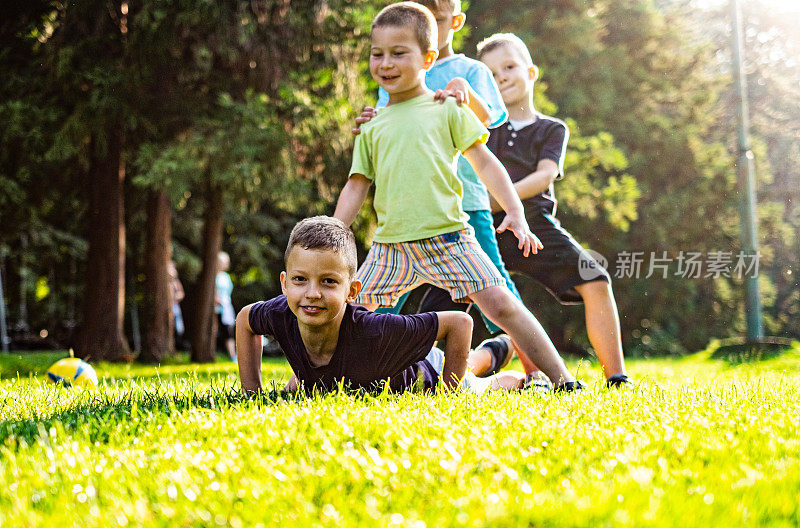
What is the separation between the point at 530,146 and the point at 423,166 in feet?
5.28

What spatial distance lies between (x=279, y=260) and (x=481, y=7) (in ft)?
27.6

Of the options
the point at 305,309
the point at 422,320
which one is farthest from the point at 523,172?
the point at 305,309

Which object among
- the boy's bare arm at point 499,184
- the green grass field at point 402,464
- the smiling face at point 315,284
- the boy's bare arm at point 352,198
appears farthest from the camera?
the boy's bare arm at point 352,198

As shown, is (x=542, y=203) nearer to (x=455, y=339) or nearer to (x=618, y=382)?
(x=618, y=382)

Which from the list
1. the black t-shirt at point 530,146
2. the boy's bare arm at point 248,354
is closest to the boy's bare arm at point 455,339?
the boy's bare arm at point 248,354

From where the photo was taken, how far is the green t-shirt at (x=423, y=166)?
479cm

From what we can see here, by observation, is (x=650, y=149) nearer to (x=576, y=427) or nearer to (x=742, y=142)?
(x=742, y=142)

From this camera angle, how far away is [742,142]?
16125mm

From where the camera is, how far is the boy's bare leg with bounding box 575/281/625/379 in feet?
18.4

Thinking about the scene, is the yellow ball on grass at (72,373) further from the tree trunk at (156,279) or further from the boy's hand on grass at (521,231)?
the tree trunk at (156,279)

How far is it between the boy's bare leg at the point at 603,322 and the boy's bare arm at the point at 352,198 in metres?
1.57

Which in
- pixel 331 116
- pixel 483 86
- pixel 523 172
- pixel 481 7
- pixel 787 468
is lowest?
pixel 787 468

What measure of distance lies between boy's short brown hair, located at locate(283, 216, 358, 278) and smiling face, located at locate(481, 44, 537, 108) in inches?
104

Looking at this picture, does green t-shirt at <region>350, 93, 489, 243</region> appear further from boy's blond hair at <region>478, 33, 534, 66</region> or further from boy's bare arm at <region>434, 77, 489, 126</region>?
boy's blond hair at <region>478, 33, 534, 66</region>
